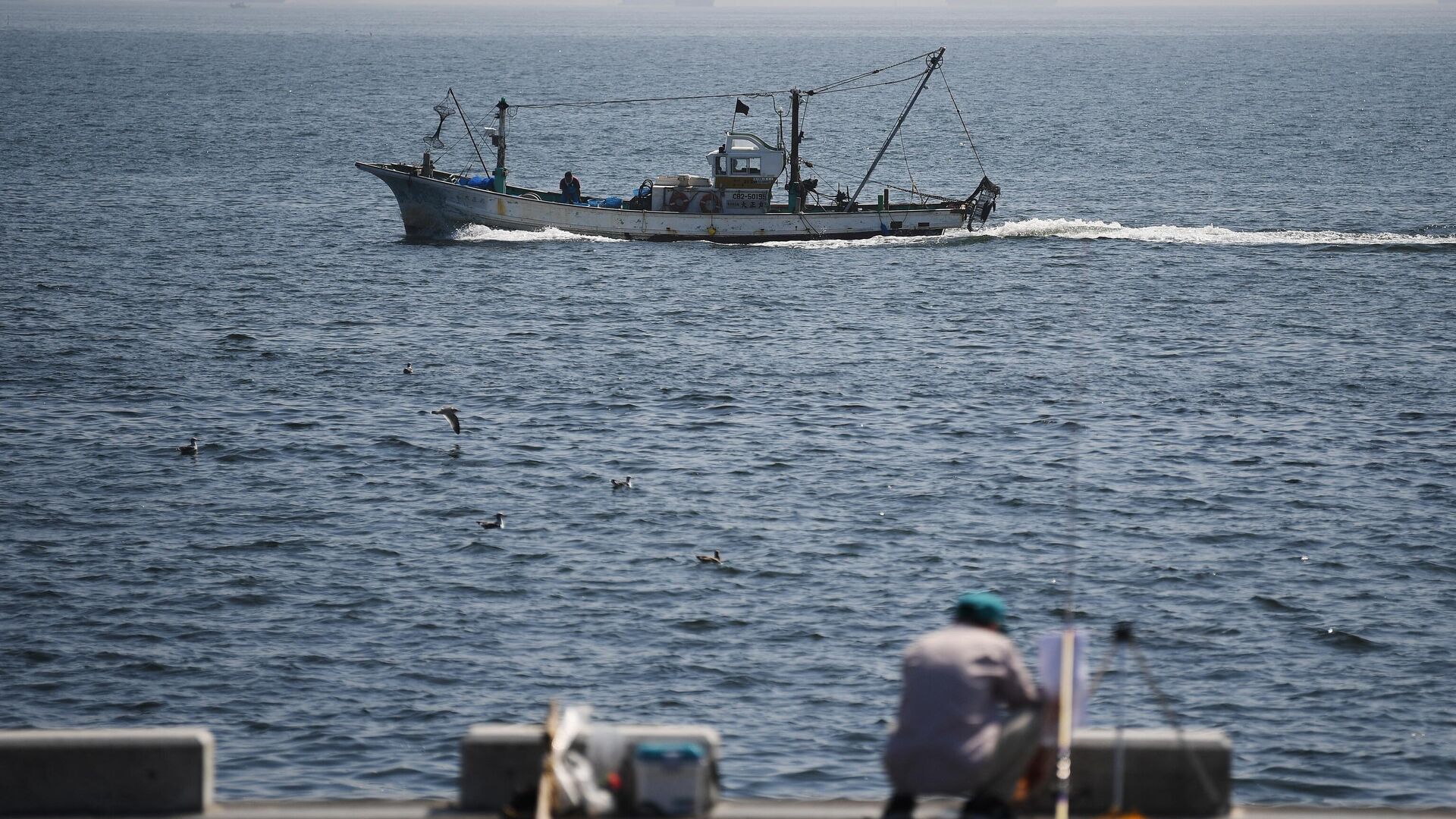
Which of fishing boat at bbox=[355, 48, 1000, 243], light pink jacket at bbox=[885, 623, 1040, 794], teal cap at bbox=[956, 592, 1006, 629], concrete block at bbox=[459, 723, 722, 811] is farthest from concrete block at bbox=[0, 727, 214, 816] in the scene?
fishing boat at bbox=[355, 48, 1000, 243]

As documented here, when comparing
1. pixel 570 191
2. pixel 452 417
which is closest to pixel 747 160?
pixel 570 191

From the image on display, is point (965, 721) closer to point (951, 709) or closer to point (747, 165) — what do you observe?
point (951, 709)

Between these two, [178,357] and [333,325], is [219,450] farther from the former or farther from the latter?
[333,325]

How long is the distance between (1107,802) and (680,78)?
191680mm

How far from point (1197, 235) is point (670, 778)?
56057mm

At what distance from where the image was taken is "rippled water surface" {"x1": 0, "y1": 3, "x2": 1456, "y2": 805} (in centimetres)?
2223

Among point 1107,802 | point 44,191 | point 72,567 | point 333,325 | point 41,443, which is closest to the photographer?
point 1107,802

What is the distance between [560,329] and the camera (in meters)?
47.0

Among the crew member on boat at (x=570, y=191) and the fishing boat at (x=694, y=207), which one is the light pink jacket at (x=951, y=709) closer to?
the fishing boat at (x=694, y=207)

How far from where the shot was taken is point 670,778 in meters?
11.2

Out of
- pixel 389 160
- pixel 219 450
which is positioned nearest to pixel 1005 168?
pixel 389 160

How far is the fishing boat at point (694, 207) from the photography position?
196ft

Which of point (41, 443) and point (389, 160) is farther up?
point (389, 160)

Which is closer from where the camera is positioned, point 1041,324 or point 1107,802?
point 1107,802
